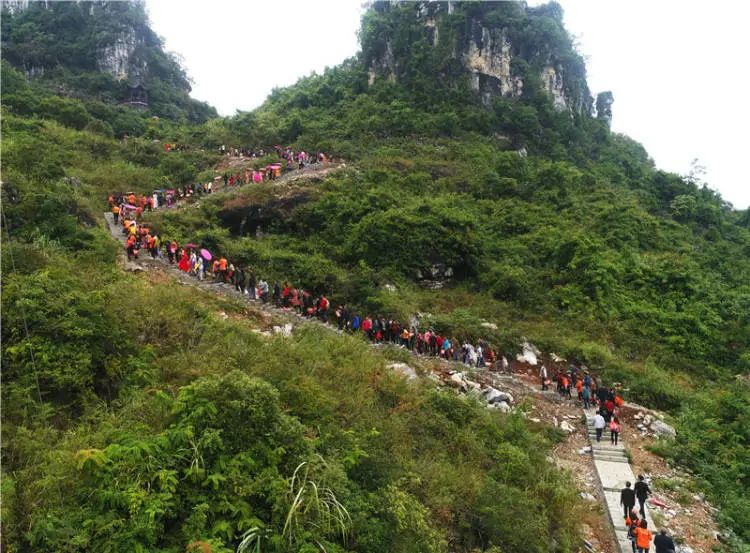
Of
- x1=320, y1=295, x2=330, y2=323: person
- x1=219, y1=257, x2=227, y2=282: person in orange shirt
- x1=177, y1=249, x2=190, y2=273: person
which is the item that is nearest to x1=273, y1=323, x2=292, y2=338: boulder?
x1=320, y1=295, x2=330, y2=323: person

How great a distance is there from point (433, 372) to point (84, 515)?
9.94 metres

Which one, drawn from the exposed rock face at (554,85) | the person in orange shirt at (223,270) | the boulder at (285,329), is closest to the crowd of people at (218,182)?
the person in orange shirt at (223,270)

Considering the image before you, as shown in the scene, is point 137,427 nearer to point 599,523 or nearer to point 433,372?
point 599,523

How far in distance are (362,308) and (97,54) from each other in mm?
57694

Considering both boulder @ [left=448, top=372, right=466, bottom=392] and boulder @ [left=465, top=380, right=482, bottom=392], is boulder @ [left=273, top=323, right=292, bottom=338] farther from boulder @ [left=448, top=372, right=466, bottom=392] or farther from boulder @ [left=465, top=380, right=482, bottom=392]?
boulder @ [left=465, top=380, right=482, bottom=392]

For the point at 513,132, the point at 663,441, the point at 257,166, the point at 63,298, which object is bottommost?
the point at 663,441

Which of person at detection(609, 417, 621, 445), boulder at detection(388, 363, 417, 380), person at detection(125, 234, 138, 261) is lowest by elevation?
person at detection(609, 417, 621, 445)

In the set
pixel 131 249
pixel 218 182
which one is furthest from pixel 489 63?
pixel 131 249

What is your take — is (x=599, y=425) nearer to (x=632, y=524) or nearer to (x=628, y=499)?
(x=628, y=499)

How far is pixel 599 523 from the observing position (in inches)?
361

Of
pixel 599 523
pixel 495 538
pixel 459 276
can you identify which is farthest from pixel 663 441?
pixel 459 276

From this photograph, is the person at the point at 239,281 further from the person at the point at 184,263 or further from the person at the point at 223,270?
the person at the point at 184,263

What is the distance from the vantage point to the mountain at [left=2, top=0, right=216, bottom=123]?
179 ft

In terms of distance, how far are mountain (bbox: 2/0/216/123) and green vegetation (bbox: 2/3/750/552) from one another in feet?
48.4
